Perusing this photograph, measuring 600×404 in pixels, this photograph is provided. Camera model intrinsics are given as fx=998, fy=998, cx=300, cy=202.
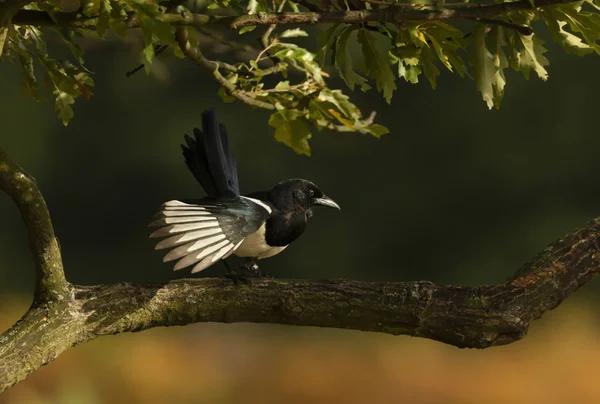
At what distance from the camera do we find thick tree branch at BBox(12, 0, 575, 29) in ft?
9.12

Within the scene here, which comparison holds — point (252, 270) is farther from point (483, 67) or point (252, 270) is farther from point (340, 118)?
point (483, 67)

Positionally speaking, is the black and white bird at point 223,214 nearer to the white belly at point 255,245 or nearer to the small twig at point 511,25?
the white belly at point 255,245

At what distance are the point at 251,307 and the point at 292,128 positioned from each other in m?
0.61

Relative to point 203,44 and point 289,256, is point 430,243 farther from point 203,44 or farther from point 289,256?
point 203,44

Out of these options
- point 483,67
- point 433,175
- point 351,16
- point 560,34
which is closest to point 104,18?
point 351,16

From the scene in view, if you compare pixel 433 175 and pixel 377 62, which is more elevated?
pixel 377 62

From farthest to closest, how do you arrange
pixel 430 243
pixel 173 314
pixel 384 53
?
pixel 430 243 → pixel 173 314 → pixel 384 53

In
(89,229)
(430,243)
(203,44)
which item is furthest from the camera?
(89,229)

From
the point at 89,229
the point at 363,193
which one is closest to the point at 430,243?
the point at 363,193

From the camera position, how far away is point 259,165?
31.3ft

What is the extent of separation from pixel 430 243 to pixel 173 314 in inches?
248

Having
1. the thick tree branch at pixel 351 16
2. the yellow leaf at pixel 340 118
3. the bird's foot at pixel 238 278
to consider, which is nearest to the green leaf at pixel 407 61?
the thick tree branch at pixel 351 16

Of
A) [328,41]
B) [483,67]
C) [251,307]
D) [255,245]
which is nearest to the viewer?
[483,67]

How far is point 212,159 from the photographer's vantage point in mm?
3551
